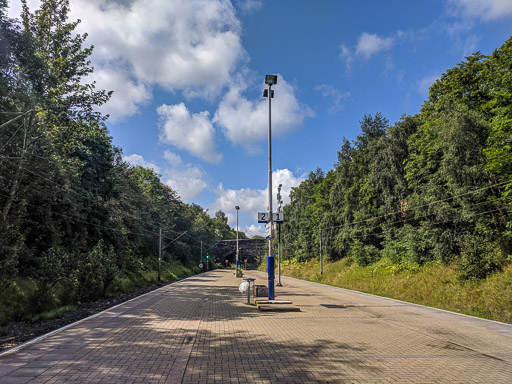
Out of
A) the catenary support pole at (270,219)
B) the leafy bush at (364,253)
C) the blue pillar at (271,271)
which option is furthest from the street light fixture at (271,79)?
the leafy bush at (364,253)

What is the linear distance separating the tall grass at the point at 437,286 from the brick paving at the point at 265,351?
345 centimetres

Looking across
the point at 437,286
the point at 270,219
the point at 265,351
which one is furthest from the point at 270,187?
the point at 437,286

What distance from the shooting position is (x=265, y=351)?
6.80m

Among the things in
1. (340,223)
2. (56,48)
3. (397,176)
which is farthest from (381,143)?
(56,48)

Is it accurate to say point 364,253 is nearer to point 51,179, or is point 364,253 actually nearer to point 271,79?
point 271,79

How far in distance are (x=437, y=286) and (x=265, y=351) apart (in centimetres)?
1464

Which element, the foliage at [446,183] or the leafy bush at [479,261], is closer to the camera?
the leafy bush at [479,261]

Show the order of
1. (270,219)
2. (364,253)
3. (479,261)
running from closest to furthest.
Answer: (270,219) → (479,261) → (364,253)

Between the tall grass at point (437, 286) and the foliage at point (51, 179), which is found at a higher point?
the foliage at point (51, 179)

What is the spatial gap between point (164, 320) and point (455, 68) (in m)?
25.6

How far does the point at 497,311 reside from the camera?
13.0 meters

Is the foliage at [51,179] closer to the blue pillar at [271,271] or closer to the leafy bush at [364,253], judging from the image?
the blue pillar at [271,271]

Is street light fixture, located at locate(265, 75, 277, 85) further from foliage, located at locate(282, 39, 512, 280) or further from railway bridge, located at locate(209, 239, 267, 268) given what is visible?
railway bridge, located at locate(209, 239, 267, 268)

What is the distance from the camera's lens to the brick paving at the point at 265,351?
5.34 meters
